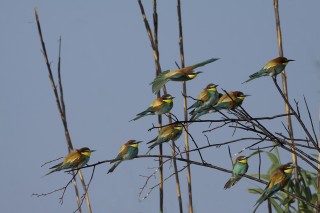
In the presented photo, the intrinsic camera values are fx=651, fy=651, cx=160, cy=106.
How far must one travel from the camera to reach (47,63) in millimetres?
3688

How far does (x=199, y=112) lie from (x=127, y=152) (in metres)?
0.46

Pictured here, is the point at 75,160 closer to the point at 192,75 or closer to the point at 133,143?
the point at 133,143

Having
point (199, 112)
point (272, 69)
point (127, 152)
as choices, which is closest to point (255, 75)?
point (272, 69)

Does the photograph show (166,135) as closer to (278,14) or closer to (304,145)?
(304,145)

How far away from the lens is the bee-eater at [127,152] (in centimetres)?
288

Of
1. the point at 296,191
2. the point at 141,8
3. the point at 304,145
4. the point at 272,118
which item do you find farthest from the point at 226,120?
the point at 296,191

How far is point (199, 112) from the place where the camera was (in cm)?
260

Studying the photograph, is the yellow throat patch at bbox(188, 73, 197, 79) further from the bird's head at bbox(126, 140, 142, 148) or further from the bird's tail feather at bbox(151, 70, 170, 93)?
the bird's head at bbox(126, 140, 142, 148)

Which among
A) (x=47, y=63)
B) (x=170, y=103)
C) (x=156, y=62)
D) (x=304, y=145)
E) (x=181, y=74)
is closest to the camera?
(x=181, y=74)

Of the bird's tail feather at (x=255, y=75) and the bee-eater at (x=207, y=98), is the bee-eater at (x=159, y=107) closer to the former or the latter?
the bee-eater at (x=207, y=98)

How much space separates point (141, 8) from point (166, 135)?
82 cm

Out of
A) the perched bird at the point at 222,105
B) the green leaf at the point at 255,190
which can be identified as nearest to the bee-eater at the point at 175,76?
the perched bird at the point at 222,105

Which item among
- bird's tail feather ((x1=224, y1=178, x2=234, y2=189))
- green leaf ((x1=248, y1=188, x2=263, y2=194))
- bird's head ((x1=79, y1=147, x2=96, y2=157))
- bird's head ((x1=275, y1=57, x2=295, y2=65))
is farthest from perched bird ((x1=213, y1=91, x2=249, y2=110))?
green leaf ((x1=248, y1=188, x2=263, y2=194))

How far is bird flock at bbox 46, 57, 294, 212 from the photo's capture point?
2.42 metres
